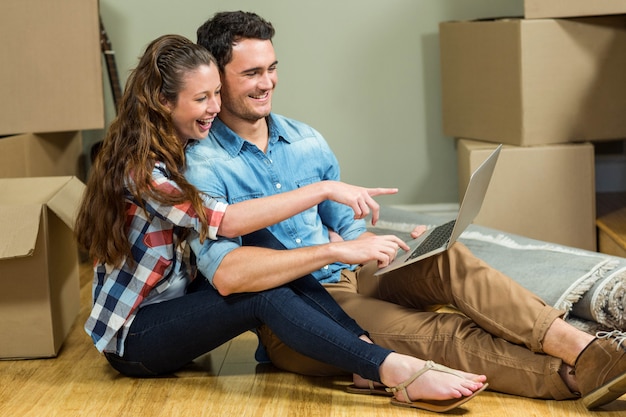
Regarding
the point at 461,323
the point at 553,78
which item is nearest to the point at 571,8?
the point at 553,78

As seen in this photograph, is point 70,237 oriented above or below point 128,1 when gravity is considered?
below

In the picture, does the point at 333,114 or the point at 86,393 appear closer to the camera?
the point at 86,393

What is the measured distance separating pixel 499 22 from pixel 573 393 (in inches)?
53.2

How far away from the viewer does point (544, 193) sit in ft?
8.96

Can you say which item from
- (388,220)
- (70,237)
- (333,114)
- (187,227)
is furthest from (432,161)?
(187,227)

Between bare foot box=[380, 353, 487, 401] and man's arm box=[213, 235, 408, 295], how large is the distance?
19 cm

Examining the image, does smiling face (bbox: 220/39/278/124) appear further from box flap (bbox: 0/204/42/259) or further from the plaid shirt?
box flap (bbox: 0/204/42/259)

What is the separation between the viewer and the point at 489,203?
2.74m

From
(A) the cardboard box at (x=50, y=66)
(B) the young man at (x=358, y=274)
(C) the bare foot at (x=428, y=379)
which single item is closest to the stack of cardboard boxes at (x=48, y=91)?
(A) the cardboard box at (x=50, y=66)

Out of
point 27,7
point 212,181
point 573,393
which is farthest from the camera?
point 27,7

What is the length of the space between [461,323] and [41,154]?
1.54 meters

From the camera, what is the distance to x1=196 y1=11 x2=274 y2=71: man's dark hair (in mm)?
1841

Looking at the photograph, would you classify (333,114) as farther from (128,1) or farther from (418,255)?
(418,255)

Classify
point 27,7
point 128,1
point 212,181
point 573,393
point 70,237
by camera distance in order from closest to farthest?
point 573,393
point 212,181
point 70,237
point 27,7
point 128,1
